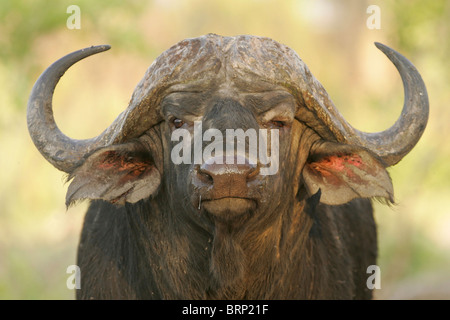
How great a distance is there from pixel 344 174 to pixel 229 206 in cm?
107

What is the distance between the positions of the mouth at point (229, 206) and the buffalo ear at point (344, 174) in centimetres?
85

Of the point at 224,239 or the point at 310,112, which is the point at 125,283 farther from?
the point at 310,112

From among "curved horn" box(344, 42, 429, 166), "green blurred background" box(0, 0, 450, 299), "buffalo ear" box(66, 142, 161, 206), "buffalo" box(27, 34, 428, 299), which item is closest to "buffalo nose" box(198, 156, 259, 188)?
"buffalo" box(27, 34, 428, 299)

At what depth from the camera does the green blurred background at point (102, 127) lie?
10750 mm

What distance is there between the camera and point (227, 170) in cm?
380

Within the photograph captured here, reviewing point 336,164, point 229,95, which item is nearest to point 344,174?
point 336,164

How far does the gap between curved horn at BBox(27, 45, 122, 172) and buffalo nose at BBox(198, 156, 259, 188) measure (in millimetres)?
1011

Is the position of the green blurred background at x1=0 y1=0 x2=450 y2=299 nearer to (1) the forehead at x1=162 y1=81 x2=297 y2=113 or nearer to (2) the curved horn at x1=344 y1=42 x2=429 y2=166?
(2) the curved horn at x1=344 y1=42 x2=429 y2=166

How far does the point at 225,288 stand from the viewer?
4.55 m

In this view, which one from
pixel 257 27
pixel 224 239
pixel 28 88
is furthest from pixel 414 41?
pixel 257 27

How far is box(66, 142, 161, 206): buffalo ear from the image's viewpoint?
14.9ft

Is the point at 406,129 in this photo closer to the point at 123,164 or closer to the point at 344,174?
the point at 344,174

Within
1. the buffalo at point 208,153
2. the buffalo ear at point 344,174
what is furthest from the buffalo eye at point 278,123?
the buffalo ear at point 344,174
